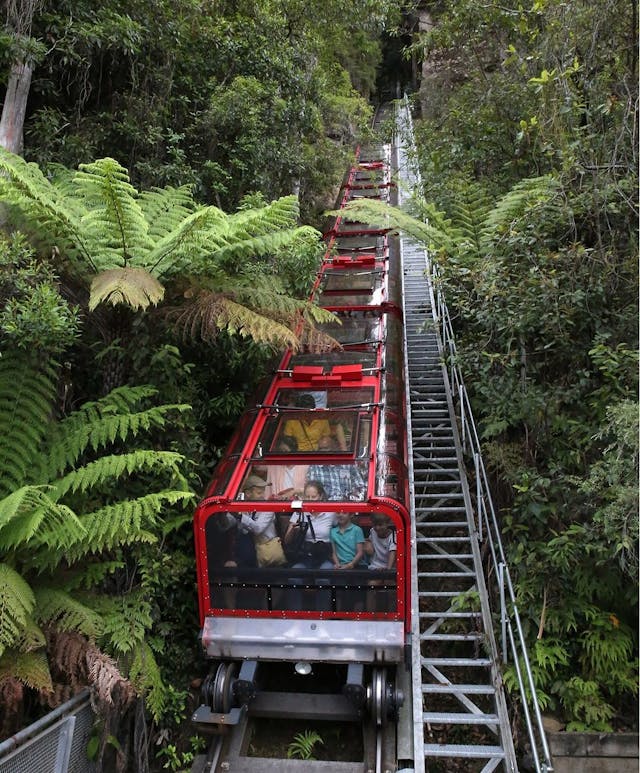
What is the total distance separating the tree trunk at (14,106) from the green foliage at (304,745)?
6.35m

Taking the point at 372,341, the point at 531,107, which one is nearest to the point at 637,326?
the point at 372,341

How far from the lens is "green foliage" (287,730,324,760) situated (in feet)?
16.5

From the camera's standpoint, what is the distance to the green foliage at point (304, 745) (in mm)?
5016

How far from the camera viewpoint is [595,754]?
4.88 m

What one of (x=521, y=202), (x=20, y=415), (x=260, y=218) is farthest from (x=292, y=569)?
(x=521, y=202)

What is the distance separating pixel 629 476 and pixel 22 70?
692 cm

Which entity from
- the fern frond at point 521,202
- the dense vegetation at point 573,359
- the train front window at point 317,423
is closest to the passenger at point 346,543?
the train front window at point 317,423

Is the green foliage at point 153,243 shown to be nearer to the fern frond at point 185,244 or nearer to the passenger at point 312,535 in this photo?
the fern frond at point 185,244

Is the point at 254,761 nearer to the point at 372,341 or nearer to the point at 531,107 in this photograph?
the point at 372,341

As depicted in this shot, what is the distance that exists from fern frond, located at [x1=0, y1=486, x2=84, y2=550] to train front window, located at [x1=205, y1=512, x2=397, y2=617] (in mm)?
1402

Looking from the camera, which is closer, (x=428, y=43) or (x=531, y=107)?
(x=531, y=107)

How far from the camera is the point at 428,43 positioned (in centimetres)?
952

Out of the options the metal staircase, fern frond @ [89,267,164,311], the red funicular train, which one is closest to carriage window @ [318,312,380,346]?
the metal staircase

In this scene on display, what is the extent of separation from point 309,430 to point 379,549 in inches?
53.5
